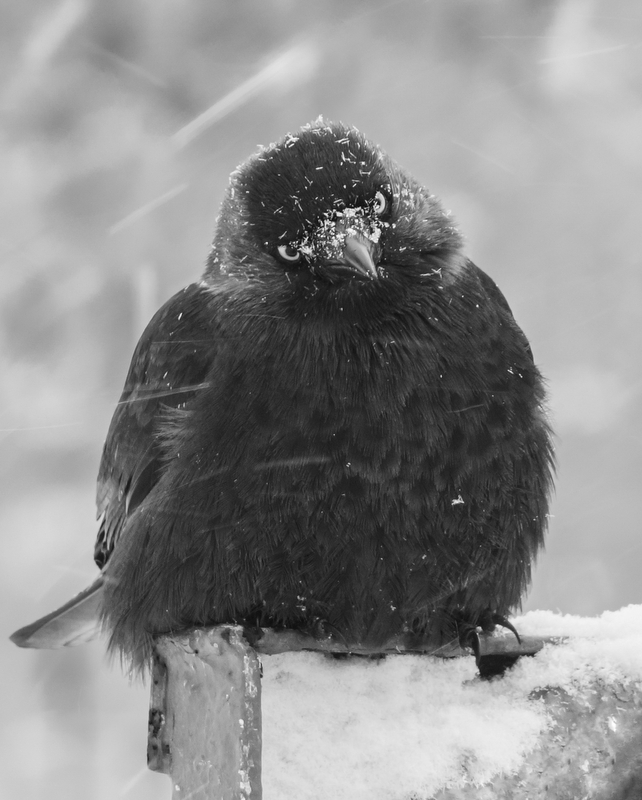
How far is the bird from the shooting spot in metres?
3.22

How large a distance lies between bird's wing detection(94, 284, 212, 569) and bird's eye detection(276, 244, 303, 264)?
0.37 metres

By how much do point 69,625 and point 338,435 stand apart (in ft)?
7.13

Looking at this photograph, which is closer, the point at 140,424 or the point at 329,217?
the point at 329,217

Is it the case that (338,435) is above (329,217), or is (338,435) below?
below

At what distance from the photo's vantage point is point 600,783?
2535mm

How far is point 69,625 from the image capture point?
4.77 metres

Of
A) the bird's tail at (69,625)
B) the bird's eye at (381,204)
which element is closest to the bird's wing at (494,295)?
the bird's eye at (381,204)

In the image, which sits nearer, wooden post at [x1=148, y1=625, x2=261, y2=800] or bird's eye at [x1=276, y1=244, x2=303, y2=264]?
wooden post at [x1=148, y1=625, x2=261, y2=800]

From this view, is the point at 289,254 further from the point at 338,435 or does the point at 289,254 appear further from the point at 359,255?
the point at 338,435

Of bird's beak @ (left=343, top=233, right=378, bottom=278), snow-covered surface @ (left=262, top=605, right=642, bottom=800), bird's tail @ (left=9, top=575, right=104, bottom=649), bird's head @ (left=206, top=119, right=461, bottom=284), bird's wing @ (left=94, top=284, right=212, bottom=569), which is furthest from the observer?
bird's tail @ (left=9, top=575, right=104, bottom=649)

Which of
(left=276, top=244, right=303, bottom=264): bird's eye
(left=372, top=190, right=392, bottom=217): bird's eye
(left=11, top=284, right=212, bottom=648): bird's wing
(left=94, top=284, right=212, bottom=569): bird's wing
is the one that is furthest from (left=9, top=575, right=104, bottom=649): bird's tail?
(left=372, top=190, right=392, bottom=217): bird's eye

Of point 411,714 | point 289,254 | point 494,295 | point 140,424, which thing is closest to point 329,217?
point 289,254

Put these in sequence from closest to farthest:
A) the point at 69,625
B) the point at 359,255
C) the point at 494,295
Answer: the point at 359,255 < the point at 494,295 < the point at 69,625

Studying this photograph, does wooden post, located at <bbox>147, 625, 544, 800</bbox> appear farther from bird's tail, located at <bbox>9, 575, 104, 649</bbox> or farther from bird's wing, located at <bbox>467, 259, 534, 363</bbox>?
bird's tail, located at <bbox>9, 575, 104, 649</bbox>
